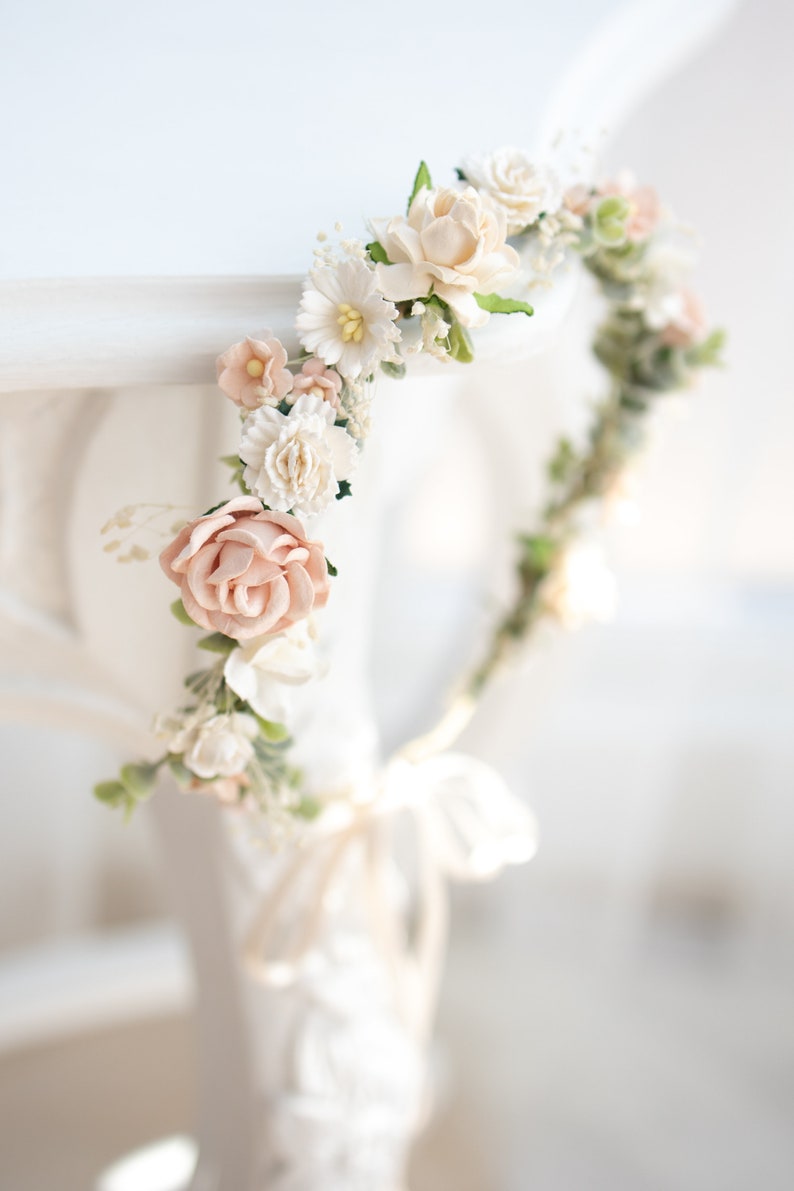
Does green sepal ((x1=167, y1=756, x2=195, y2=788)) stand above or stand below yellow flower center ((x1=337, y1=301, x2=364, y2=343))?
below

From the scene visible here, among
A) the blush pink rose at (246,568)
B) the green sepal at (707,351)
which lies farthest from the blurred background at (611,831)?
the blush pink rose at (246,568)

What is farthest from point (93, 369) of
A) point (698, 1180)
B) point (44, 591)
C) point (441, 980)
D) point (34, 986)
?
point (441, 980)

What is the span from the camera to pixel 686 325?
25.0 inches

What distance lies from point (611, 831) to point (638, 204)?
1062 mm

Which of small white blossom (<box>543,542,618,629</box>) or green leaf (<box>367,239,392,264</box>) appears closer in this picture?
green leaf (<box>367,239,392,264</box>)

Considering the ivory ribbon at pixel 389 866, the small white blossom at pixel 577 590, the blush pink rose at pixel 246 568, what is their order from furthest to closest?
the small white blossom at pixel 577 590
the ivory ribbon at pixel 389 866
the blush pink rose at pixel 246 568

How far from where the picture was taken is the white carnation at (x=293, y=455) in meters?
0.38

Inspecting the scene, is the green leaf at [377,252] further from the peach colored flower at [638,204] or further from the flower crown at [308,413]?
the peach colored flower at [638,204]

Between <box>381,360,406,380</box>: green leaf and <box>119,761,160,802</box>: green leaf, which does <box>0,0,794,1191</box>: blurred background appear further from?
<box>381,360,406,380</box>: green leaf

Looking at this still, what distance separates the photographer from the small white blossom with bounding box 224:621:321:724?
42 cm

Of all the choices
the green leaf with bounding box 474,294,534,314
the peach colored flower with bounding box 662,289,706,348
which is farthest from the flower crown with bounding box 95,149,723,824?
the peach colored flower with bounding box 662,289,706,348

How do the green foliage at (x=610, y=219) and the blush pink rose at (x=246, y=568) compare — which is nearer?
the blush pink rose at (x=246, y=568)

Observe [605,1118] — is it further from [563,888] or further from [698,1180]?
[563,888]

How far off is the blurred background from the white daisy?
0.31 meters
